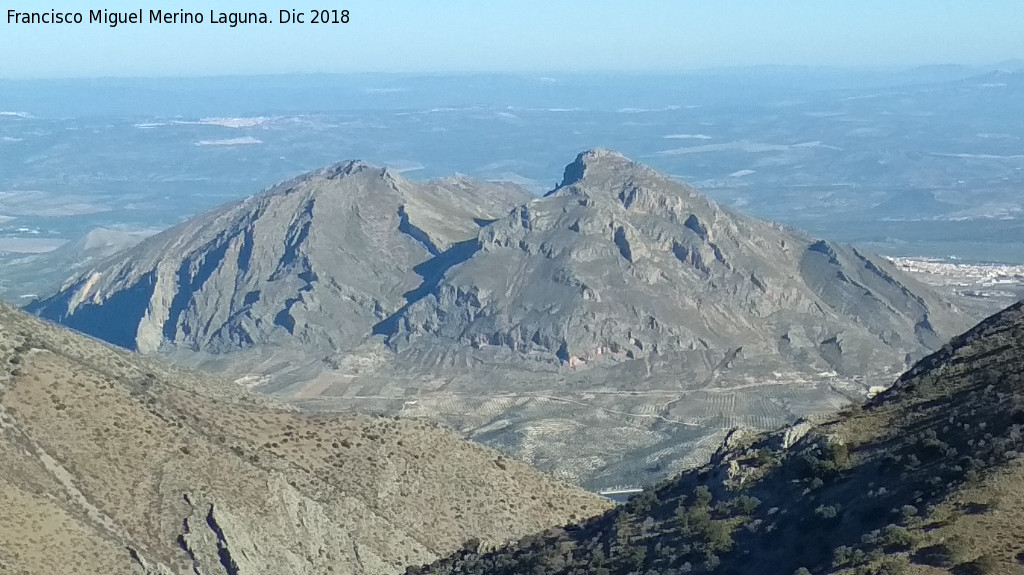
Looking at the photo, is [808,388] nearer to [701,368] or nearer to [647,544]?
[701,368]

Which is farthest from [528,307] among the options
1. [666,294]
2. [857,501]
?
[857,501]

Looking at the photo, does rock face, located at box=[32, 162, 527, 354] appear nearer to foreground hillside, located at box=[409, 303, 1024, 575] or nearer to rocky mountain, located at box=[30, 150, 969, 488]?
rocky mountain, located at box=[30, 150, 969, 488]

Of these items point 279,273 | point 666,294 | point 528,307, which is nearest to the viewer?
point 528,307

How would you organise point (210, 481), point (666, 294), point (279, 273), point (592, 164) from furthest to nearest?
1. point (592, 164)
2. point (279, 273)
3. point (666, 294)
4. point (210, 481)

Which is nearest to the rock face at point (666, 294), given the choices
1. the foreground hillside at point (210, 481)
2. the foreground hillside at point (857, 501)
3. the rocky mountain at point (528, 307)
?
the rocky mountain at point (528, 307)

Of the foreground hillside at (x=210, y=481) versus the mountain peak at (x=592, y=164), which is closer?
the foreground hillside at (x=210, y=481)

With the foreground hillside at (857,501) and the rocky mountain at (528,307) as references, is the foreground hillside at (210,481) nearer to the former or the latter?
the foreground hillside at (857,501)

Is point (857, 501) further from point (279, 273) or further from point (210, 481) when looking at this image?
point (279, 273)
